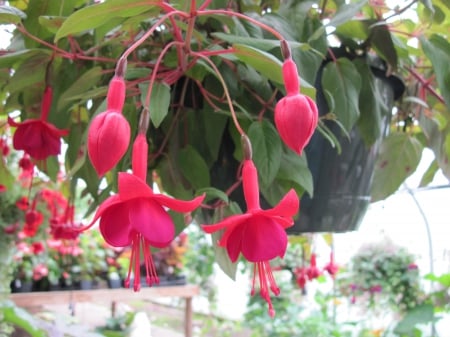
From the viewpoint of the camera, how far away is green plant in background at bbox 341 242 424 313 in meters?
2.58

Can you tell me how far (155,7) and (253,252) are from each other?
162mm

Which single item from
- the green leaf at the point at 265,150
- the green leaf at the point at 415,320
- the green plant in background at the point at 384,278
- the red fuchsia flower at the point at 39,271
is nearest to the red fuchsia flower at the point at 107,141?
the green leaf at the point at 265,150

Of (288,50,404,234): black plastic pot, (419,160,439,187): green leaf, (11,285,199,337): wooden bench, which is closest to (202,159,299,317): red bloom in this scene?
(288,50,404,234): black plastic pot

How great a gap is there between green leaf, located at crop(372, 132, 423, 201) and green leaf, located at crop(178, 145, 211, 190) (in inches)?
9.3

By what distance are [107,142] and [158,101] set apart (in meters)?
0.11

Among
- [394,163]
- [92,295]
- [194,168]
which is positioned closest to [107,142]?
[194,168]

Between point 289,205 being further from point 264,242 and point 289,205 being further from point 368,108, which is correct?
point 368,108

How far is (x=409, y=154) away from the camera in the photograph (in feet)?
1.92

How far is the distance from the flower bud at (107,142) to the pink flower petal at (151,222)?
0.02m

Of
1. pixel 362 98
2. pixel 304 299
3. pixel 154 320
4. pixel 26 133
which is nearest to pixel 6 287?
pixel 26 133

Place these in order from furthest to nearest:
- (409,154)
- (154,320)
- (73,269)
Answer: (154,320)
(73,269)
(409,154)

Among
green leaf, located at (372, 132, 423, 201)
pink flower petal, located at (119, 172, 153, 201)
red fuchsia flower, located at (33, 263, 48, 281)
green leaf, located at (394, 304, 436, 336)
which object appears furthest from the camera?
red fuchsia flower, located at (33, 263, 48, 281)

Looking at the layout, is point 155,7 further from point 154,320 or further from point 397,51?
point 154,320

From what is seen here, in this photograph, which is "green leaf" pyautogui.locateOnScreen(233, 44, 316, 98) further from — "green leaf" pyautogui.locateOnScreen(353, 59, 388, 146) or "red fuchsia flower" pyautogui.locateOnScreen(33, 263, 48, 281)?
"red fuchsia flower" pyautogui.locateOnScreen(33, 263, 48, 281)
